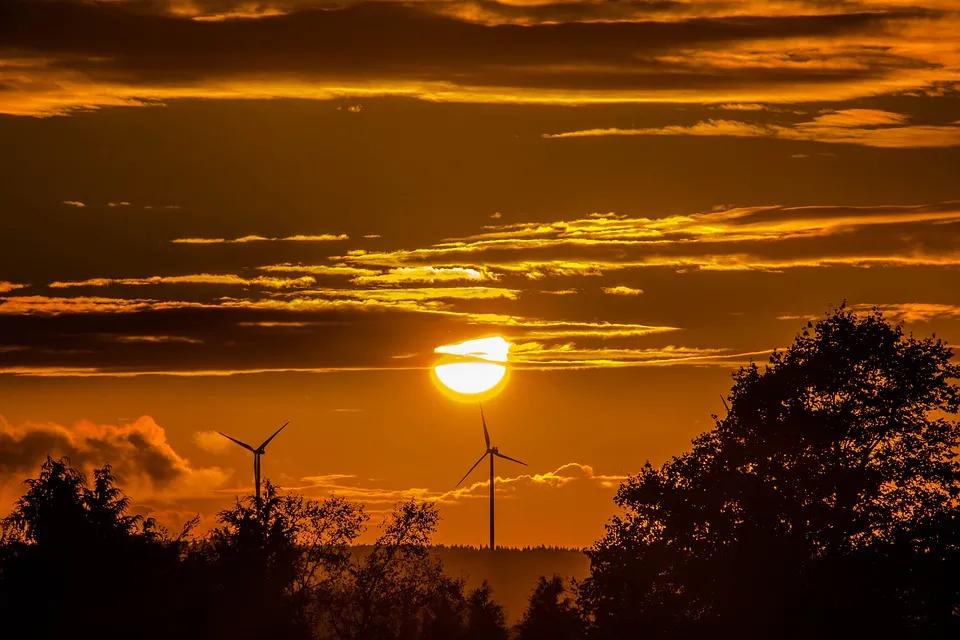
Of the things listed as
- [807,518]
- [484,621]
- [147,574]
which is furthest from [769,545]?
[484,621]

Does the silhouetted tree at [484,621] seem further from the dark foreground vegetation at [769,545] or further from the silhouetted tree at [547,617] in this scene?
the dark foreground vegetation at [769,545]

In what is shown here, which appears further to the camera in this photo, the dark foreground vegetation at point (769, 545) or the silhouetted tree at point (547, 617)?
the silhouetted tree at point (547, 617)

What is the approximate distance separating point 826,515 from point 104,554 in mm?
45677

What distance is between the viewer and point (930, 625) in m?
91.2

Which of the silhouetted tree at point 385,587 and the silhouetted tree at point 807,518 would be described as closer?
the silhouetted tree at point 807,518

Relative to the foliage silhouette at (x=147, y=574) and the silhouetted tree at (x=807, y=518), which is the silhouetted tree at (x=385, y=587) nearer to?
the foliage silhouette at (x=147, y=574)

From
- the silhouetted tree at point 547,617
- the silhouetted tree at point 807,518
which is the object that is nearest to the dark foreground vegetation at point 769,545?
the silhouetted tree at point 807,518

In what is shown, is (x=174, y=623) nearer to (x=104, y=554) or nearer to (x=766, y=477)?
(x=104, y=554)

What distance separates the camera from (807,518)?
313ft

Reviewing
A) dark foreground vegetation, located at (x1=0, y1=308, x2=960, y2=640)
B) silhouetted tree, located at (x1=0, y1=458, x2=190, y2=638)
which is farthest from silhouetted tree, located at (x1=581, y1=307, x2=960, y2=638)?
silhouetted tree, located at (x1=0, y1=458, x2=190, y2=638)

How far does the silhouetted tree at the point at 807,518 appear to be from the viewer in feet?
303

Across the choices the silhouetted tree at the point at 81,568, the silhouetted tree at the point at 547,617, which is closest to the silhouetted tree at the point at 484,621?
the silhouetted tree at the point at 547,617

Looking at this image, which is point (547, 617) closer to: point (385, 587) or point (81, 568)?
point (385, 587)

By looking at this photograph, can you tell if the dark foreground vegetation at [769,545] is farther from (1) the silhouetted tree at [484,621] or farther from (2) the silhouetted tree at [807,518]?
(1) the silhouetted tree at [484,621]
